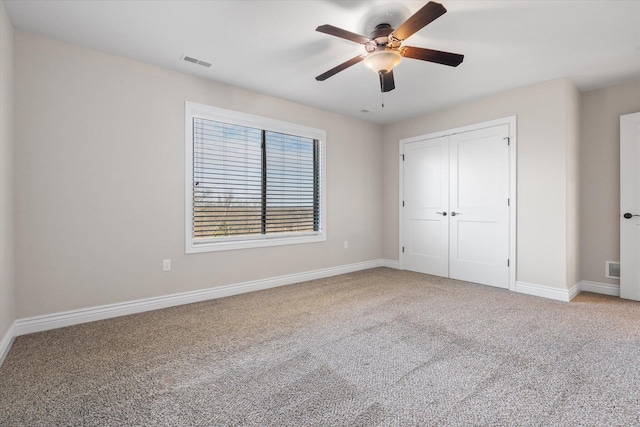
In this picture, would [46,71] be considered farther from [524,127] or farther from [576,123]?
[576,123]

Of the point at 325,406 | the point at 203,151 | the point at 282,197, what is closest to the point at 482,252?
the point at 282,197

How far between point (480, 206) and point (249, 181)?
3.22 meters

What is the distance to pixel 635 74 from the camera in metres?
3.39

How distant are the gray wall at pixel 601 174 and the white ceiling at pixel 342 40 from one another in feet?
0.77

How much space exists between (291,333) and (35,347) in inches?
77.2

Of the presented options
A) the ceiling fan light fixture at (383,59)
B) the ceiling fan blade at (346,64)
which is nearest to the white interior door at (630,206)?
the ceiling fan light fixture at (383,59)

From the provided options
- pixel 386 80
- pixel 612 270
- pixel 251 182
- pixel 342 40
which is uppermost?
pixel 342 40

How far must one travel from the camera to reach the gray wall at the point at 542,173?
354 centimetres

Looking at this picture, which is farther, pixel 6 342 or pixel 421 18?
pixel 6 342

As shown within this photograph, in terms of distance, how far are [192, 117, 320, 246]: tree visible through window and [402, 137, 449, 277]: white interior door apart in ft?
5.26

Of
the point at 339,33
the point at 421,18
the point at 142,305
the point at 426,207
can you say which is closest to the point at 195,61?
the point at 339,33

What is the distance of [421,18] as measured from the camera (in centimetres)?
199

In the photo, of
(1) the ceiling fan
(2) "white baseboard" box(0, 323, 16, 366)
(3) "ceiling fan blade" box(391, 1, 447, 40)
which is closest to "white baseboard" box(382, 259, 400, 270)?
(1) the ceiling fan

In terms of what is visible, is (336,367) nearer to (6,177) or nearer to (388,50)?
(388,50)
